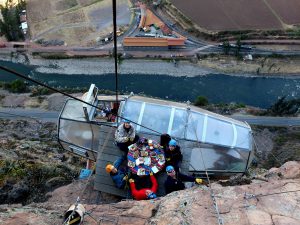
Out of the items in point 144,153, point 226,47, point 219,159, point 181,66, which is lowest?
point 181,66

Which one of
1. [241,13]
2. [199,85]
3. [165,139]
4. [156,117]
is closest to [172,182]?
[165,139]

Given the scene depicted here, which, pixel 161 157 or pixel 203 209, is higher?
pixel 203 209

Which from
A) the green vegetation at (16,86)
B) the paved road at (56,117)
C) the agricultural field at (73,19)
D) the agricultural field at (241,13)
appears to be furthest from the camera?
the agricultural field at (241,13)

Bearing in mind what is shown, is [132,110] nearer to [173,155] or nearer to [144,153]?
[144,153]

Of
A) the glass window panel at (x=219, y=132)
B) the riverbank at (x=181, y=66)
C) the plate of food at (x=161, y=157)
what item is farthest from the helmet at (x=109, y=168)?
the riverbank at (x=181, y=66)

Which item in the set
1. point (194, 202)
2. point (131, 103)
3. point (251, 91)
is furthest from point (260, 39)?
point (194, 202)

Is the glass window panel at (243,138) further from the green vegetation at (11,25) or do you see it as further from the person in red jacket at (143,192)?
the green vegetation at (11,25)

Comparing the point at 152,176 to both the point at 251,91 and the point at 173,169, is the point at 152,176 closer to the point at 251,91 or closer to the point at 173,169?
the point at 173,169
